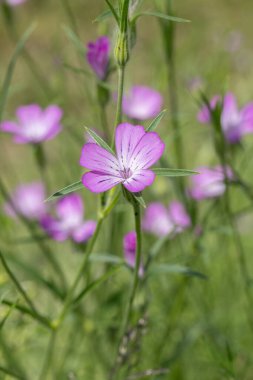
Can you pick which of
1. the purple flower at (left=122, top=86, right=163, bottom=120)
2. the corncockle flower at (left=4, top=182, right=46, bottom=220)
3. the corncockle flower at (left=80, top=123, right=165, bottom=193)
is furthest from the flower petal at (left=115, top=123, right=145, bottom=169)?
the corncockle flower at (left=4, top=182, right=46, bottom=220)

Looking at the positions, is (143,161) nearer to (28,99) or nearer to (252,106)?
(252,106)

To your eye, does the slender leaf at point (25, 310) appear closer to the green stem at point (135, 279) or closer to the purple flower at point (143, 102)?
the green stem at point (135, 279)

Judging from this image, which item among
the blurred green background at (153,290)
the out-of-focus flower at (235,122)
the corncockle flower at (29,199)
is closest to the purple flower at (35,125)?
the blurred green background at (153,290)

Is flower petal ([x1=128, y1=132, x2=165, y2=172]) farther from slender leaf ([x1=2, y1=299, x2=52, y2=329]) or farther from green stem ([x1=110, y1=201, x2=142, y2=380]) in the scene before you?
slender leaf ([x1=2, y1=299, x2=52, y2=329])

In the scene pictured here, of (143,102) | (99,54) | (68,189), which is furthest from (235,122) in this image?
(68,189)

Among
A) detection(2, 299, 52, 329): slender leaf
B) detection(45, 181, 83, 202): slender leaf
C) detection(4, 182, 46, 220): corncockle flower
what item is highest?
detection(45, 181, 83, 202): slender leaf

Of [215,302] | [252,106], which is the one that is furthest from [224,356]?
[215,302]
